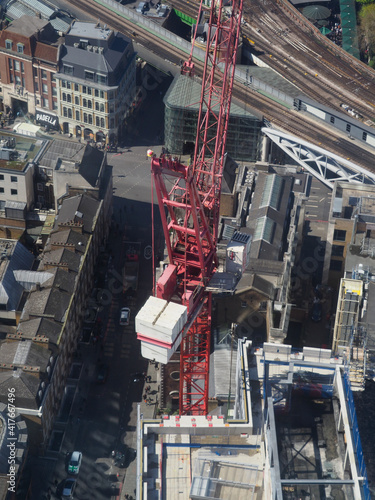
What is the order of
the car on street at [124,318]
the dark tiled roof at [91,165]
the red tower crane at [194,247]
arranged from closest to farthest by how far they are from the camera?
1. the red tower crane at [194,247]
2. the car on street at [124,318]
3. the dark tiled roof at [91,165]

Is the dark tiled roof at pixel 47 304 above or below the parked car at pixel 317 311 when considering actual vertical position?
below

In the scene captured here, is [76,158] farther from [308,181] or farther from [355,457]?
[355,457]

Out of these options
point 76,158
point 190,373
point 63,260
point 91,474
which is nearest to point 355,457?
point 190,373

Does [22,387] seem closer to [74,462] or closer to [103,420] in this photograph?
[74,462]

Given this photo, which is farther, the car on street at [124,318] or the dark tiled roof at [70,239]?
the car on street at [124,318]

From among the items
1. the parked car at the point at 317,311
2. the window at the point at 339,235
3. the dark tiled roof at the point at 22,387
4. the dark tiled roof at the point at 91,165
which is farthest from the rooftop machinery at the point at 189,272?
the dark tiled roof at the point at 91,165

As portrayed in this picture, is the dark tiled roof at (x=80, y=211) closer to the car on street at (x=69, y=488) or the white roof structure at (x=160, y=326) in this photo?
the car on street at (x=69, y=488)

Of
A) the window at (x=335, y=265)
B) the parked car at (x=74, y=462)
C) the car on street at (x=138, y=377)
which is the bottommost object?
the parked car at (x=74, y=462)
